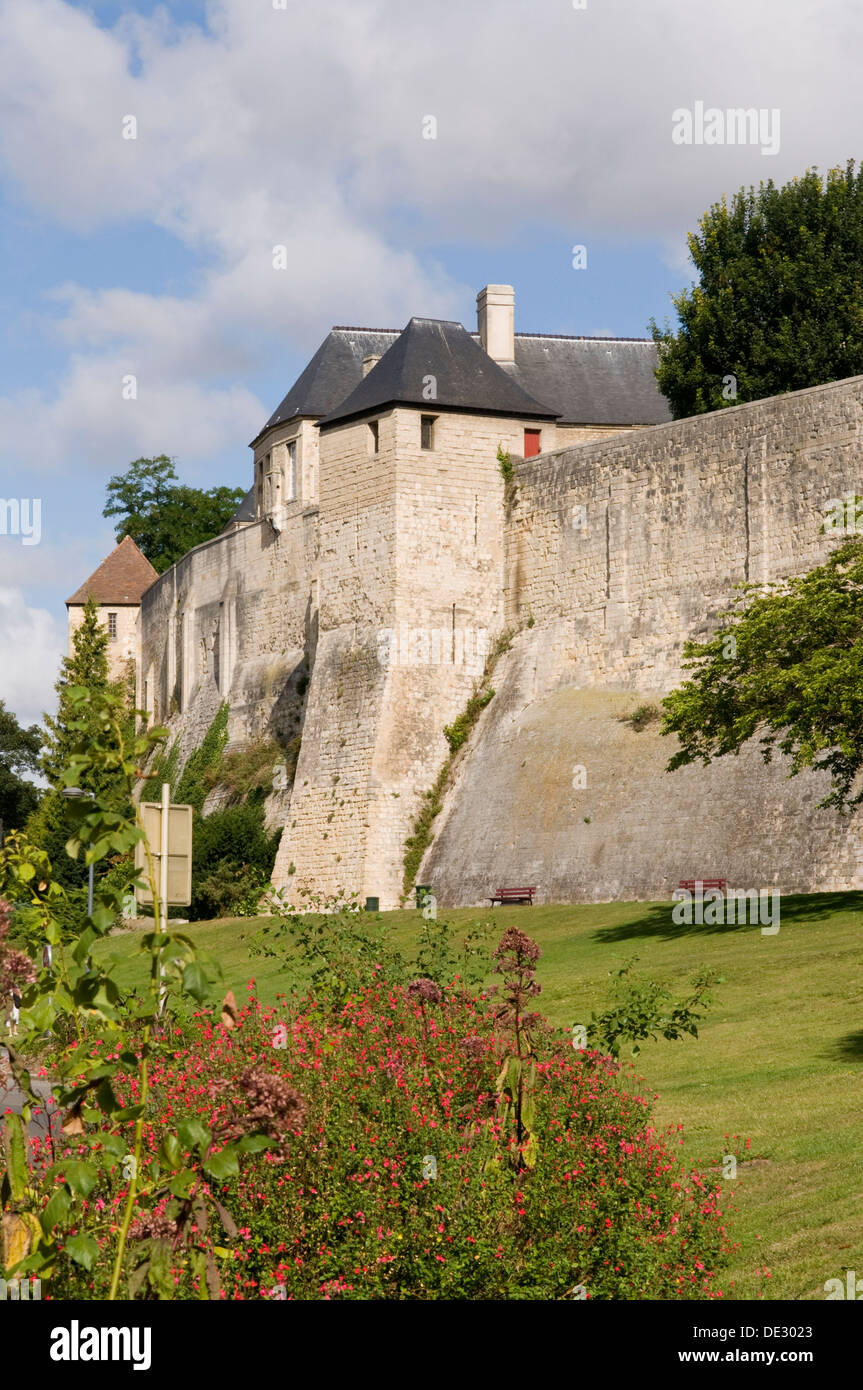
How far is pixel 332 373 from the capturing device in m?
44.1

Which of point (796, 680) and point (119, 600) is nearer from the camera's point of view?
point (796, 680)

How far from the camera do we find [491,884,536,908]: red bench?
2853cm

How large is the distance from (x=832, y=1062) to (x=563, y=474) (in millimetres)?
20896

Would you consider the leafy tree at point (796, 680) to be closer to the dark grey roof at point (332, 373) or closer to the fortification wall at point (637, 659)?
the fortification wall at point (637, 659)

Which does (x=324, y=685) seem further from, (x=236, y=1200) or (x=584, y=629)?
(x=236, y=1200)

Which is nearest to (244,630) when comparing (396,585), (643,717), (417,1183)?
(396,585)

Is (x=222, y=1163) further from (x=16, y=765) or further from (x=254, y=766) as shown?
(x=16, y=765)

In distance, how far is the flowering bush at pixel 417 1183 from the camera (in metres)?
7.44

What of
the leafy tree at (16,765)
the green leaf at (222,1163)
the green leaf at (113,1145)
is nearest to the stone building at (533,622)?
Result: the green leaf at (222,1163)

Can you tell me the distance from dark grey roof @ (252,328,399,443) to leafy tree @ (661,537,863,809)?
22.0 meters

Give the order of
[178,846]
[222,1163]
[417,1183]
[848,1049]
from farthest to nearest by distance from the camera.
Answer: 1. [848,1049]
2. [178,846]
3. [417,1183]
4. [222,1163]

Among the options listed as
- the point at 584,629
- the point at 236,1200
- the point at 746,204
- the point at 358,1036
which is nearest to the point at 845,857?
the point at 584,629

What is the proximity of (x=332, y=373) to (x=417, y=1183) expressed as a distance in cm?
3770
